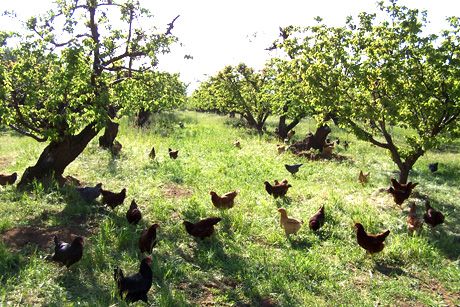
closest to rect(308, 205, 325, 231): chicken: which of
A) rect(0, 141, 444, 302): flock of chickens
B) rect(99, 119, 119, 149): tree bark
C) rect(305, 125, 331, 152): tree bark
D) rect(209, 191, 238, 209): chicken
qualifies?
rect(0, 141, 444, 302): flock of chickens

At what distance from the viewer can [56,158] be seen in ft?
29.6

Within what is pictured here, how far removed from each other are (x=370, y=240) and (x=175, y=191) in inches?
188

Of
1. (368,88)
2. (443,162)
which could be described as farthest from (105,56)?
(443,162)

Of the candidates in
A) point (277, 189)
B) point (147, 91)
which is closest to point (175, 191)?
point (277, 189)

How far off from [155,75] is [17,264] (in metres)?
6.70

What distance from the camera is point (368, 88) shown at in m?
10.1

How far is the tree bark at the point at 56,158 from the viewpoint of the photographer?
886 centimetres

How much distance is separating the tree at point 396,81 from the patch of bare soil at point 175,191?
13.7ft

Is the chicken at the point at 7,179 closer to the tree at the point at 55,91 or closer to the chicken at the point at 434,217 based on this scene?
the tree at the point at 55,91

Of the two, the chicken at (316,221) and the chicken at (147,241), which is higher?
the chicken at (316,221)

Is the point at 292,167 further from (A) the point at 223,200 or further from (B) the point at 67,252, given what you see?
(B) the point at 67,252

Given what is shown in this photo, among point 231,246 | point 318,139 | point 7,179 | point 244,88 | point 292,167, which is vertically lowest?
point 7,179

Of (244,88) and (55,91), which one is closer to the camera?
(55,91)

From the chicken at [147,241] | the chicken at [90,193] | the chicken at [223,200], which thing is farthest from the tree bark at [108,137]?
the chicken at [147,241]
